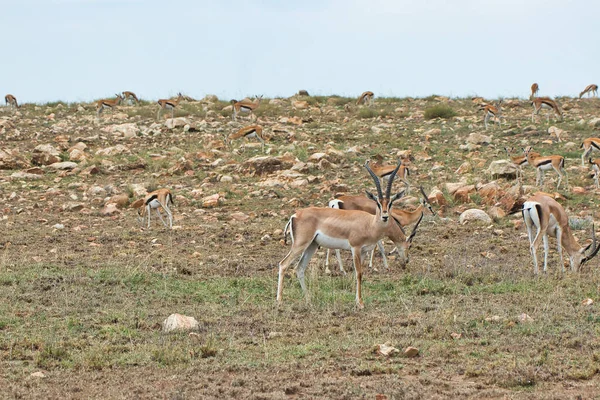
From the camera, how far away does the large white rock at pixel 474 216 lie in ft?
45.5

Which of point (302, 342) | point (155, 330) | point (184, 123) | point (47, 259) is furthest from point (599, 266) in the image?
point (184, 123)

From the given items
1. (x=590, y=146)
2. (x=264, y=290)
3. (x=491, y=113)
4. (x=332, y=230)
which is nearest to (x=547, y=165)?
(x=590, y=146)

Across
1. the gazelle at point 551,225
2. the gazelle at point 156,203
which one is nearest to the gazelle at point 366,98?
the gazelle at point 156,203

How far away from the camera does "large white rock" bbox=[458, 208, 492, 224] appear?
45.5ft

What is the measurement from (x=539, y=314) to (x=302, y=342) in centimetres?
246

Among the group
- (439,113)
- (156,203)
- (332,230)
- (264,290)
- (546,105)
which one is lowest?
(264,290)

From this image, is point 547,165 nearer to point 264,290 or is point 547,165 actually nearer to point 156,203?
point 156,203

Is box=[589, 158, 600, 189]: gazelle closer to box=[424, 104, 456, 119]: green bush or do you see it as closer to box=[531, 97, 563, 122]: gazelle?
box=[531, 97, 563, 122]: gazelle

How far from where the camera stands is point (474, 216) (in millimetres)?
13945

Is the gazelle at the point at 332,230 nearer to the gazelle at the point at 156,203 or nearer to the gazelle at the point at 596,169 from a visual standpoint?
the gazelle at the point at 156,203

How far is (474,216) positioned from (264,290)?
5504 mm

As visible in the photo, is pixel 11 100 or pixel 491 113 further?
pixel 11 100

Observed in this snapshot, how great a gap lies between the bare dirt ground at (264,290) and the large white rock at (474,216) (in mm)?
172

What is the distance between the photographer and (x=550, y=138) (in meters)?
21.2
